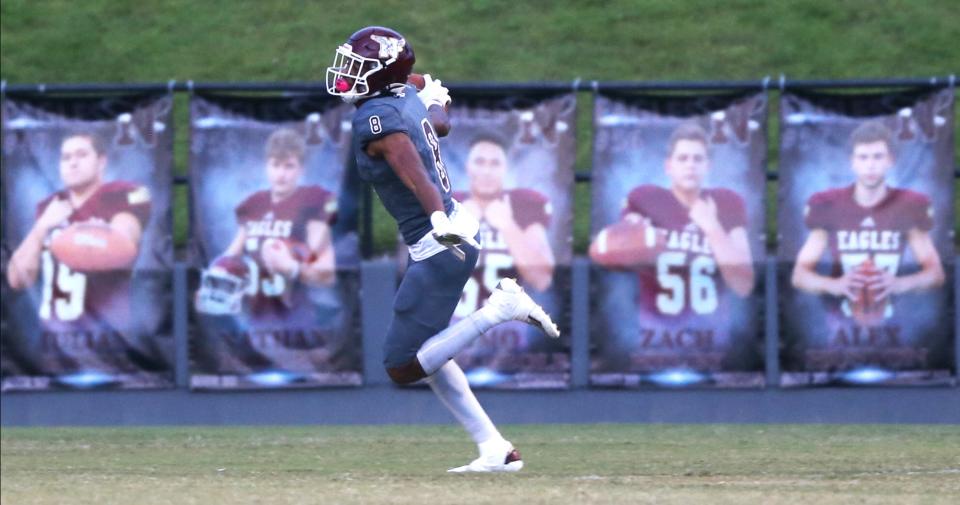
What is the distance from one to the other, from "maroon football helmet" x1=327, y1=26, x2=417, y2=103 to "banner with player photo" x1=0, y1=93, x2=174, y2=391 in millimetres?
5306

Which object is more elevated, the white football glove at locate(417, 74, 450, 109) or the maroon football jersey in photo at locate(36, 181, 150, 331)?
the white football glove at locate(417, 74, 450, 109)

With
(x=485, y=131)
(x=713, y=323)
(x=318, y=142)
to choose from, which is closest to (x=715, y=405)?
(x=713, y=323)

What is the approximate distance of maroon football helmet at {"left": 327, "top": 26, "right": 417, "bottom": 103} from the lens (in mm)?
7895

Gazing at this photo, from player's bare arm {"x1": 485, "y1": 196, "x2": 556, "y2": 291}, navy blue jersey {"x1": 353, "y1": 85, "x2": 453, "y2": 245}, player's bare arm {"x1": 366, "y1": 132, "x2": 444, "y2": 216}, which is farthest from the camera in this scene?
player's bare arm {"x1": 485, "y1": 196, "x2": 556, "y2": 291}

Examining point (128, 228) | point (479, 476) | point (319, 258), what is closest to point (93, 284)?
point (128, 228)

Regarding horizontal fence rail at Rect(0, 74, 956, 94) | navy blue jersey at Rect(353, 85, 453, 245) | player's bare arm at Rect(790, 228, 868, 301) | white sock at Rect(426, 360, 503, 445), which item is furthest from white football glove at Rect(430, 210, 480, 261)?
player's bare arm at Rect(790, 228, 868, 301)

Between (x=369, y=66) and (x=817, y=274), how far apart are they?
576cm

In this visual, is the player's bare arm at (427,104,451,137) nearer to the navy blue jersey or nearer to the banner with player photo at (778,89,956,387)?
the navy blue jersey

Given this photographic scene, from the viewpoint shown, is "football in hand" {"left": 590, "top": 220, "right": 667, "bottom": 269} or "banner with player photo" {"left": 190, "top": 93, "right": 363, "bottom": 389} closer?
"football in hand" {"left": 590, "top": 220, "right": 667, "bottom": 269}

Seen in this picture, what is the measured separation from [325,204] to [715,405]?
317 centimetres

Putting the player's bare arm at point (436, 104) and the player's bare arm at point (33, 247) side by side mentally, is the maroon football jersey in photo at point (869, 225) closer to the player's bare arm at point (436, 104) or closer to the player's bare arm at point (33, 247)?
the player's bare arm at point (436, 104)

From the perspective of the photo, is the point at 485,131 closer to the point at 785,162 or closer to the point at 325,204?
the point at 325,204

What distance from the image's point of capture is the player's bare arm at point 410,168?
754cm

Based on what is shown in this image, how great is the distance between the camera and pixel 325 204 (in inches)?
510
